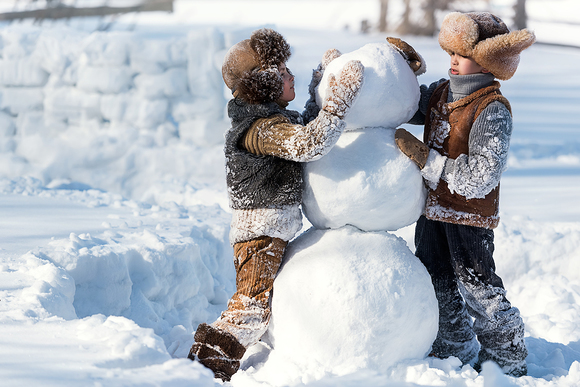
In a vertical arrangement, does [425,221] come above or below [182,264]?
above

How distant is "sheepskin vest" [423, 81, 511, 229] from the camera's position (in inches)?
86.9

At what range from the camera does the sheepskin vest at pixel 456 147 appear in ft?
7.24

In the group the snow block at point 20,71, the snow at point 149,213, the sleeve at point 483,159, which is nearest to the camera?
the snow at point 149,213

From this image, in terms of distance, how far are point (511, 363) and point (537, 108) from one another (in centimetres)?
671

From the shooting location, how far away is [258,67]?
216 cm

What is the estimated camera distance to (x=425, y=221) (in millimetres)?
2541

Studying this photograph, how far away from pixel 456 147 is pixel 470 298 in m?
0.63

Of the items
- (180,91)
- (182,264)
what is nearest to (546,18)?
(180,91)

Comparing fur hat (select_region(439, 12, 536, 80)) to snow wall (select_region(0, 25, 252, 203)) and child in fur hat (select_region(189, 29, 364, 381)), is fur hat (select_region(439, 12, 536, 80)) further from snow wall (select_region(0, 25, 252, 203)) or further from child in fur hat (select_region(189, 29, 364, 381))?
snow wall (select_region(0, 25, 252, 203))

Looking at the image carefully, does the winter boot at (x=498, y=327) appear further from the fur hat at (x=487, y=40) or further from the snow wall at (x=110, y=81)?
the snow wall at (x=110, y=81)

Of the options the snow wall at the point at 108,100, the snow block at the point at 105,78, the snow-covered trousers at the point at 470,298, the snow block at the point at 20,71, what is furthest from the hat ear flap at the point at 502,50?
the snow block at the point at 20,71

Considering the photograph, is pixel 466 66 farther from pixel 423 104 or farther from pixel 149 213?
pixel 149 213

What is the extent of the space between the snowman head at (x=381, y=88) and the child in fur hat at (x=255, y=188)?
14cm

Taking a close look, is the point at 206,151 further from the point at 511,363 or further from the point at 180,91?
the point at 511,363
